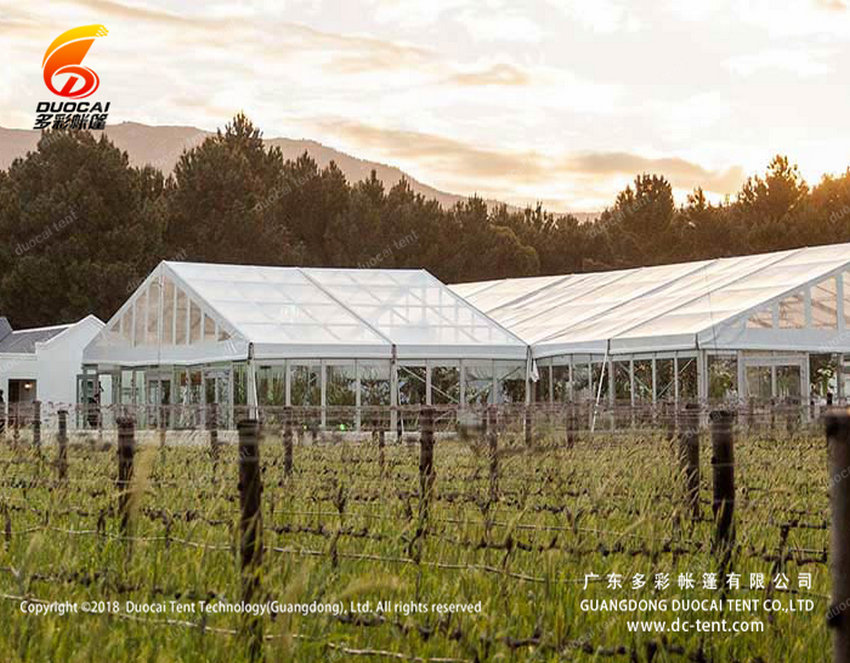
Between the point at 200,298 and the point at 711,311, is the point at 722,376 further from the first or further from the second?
the point at 200,298

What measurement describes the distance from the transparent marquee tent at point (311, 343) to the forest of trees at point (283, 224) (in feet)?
65.8

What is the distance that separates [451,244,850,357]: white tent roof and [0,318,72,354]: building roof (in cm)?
1761

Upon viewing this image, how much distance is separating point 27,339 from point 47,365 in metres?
2.30

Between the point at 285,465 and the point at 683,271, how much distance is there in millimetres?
21660

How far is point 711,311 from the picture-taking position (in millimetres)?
29688

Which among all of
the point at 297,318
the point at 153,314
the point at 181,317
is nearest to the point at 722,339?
the point at 297,318

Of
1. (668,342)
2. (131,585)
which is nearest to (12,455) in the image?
(131,585)

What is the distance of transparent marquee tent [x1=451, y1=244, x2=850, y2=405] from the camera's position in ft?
95.5

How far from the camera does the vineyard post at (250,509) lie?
554 centimetres

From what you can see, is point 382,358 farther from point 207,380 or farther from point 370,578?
point 370,578

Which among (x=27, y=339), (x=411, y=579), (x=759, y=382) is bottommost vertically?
(x=411, y=579)

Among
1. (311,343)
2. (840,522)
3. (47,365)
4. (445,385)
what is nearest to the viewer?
(840,522)

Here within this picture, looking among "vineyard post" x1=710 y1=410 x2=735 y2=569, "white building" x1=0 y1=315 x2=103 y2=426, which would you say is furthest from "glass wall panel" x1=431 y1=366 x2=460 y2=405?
"vineyard post" x1=710 y1=410 x2=735 y2=569

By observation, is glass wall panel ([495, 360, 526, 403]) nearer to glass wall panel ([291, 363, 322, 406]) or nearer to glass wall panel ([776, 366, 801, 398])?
glass wall panel ([291, 363, 322, 406])
